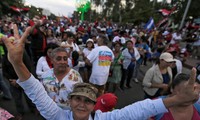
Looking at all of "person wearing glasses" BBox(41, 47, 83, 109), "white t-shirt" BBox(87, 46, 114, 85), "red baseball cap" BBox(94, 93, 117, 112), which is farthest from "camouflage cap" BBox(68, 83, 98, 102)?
"white t-shirt" BBox(87, 46, 114, 85)

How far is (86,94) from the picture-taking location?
6.63 feet

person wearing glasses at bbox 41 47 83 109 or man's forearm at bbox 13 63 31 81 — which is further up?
man's forearm at bbox 13 63 31 81

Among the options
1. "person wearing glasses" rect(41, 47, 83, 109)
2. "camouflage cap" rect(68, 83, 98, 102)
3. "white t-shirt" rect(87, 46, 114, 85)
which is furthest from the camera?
"white t-shirt" rect(87, 46, 114, 85)

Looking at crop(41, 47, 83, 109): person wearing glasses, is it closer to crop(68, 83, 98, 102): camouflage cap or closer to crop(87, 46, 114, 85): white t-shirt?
crop(68, 83, 98, 102): camouflage cap

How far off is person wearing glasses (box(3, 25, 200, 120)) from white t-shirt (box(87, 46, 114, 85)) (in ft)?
10.7

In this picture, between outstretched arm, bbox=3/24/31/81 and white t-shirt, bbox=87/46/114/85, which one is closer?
outstretched arm, bbox=3/24/31/81

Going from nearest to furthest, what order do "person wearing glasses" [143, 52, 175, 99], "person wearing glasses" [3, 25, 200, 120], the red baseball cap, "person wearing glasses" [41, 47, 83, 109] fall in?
"person wearing glasses" [3, 25, 200, 120]
"person wearing glasses" [41, 47, 83, 109]
the red baseball cap
"person wearing glasses" [143, 52, 175, 99]

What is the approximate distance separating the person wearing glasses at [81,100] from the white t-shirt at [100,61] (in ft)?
10.7

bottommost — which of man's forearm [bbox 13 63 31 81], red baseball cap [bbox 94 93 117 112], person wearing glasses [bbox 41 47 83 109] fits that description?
red baseball cap [bbox 94 93 117 112]

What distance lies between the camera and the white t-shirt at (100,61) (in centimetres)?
536

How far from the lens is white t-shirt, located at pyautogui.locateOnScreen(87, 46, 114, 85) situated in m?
5.36

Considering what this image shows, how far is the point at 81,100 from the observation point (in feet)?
6.70

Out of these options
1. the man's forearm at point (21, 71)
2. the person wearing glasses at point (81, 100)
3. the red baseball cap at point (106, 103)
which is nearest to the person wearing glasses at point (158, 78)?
the red baseball cap at point (106, 103)

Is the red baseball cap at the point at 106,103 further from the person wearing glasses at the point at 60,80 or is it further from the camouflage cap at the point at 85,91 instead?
the camouflage cap at the point at 85,91
